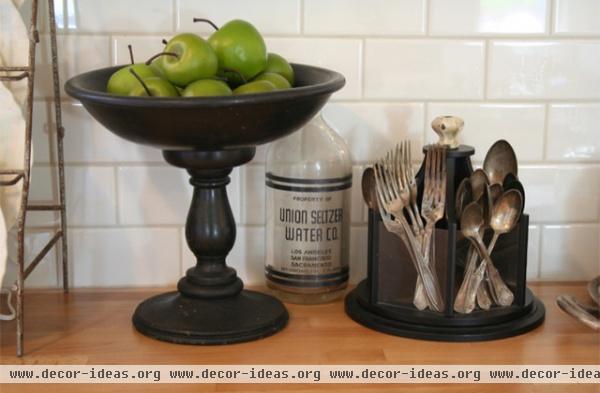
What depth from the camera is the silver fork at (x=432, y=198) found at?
3.57 ft

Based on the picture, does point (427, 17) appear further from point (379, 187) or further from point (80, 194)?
point (80, 194)

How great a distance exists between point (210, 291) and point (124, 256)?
221 millimetres

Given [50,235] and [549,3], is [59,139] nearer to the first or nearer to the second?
[50,235]

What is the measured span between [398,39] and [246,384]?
22.4 inches

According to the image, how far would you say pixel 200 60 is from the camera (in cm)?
101

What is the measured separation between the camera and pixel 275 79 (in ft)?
3.49

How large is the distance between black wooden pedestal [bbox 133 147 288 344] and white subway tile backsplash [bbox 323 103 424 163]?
8.7 inches

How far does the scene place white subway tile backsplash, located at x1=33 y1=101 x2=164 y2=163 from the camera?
1236 mm

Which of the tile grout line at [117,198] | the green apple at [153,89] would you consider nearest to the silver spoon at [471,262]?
the green apple at [153,89]

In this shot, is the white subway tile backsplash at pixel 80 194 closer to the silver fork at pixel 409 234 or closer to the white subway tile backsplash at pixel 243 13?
the white subway tile backsplash at pixel 243 13

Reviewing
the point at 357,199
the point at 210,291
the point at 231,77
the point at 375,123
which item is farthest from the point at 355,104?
the point at 210,291

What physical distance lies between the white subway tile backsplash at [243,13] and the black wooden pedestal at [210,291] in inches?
9.3

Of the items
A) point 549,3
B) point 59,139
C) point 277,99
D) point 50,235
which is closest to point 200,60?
point 277,99

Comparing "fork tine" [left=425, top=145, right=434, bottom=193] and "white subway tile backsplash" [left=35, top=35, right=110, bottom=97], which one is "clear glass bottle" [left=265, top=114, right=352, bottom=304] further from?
"white subway tile backsplash" [left=35, top=35, right=110, bottom=97]
